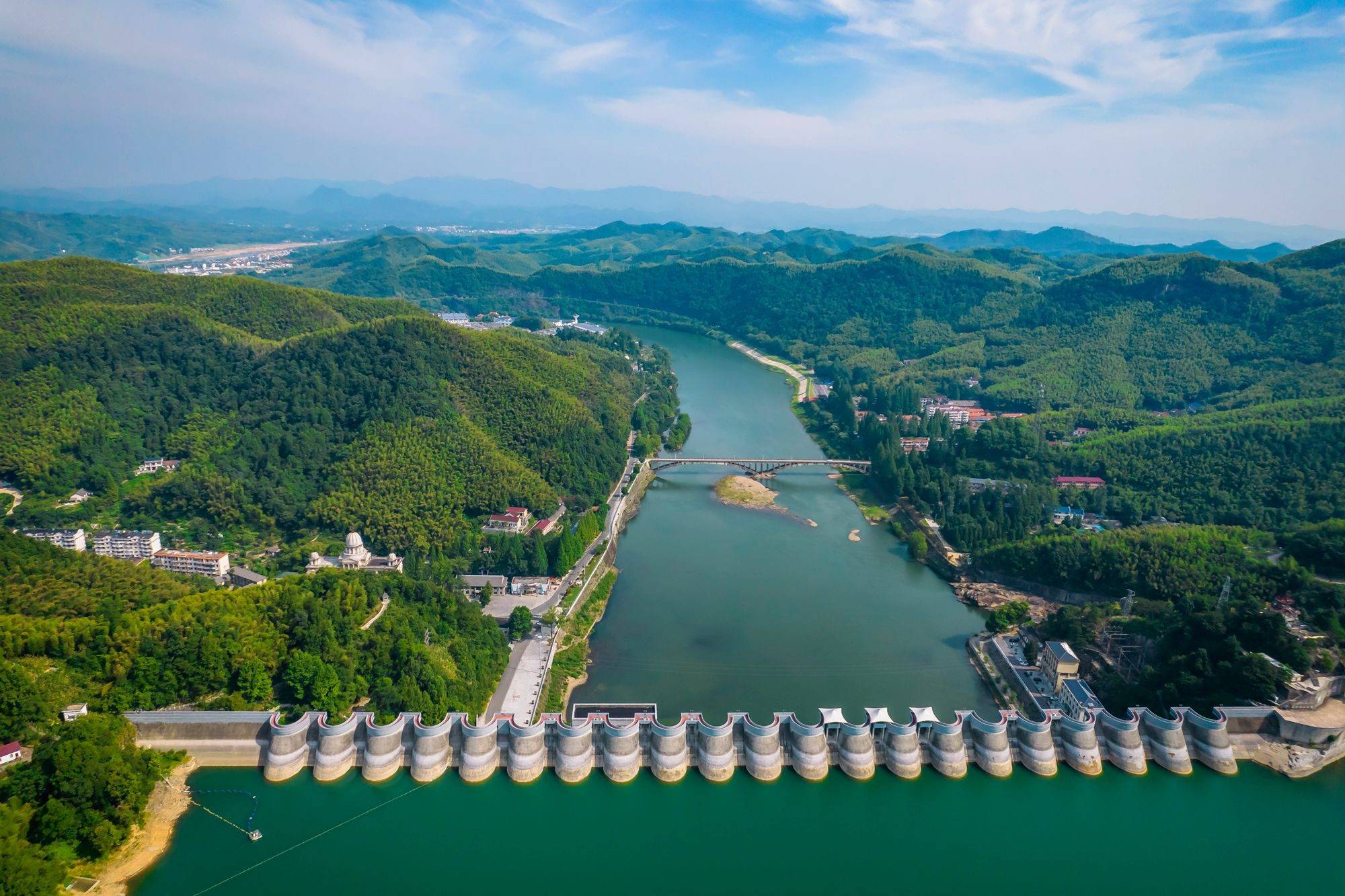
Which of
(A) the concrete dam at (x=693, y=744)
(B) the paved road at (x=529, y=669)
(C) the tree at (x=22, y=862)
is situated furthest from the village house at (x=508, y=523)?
(C) the tree at (x=22, y=862)

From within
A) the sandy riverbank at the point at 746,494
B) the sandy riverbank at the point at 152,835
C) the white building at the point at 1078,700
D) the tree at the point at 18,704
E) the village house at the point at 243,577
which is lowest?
the sandy riverbank at the point at 746,494

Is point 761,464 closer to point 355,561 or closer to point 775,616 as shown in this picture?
point 775,616

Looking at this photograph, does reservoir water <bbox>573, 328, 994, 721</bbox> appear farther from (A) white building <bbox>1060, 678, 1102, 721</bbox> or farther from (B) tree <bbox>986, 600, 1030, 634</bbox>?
(A) white building <bbox>1060, 678, 1102, 721</bbox>

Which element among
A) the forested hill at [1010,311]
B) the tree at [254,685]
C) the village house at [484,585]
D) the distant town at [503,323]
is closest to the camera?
the tree at [254,685]

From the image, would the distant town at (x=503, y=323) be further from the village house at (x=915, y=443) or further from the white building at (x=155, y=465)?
the white building at (x=155, y=465)

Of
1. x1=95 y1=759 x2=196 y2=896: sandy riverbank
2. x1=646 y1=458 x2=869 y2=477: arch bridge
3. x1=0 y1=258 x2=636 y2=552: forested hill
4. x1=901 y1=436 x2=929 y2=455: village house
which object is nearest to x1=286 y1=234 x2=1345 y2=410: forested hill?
x1=901 y1=436 x2=929 y2=455: village house

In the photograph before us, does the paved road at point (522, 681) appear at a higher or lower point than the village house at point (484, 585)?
lower

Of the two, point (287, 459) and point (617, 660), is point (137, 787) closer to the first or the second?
point (617, 660)
